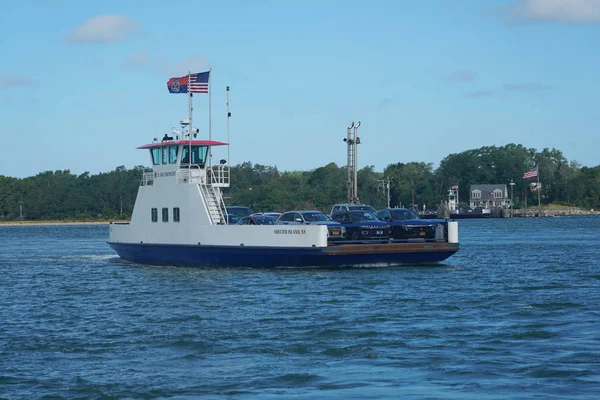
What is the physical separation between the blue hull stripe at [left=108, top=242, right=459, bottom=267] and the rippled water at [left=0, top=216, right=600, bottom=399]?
51 cm

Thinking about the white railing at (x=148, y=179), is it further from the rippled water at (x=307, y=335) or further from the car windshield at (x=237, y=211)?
the rippled water at (x=307, y=335)

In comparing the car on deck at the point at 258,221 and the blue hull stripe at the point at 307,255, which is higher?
the car on deck at the point at 258,221

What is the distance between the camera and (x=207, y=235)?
119 ft

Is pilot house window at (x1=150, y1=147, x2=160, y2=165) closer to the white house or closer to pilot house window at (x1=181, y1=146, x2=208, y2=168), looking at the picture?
pilot house window at (x1=181, y1=146, x2=208, y2=168)

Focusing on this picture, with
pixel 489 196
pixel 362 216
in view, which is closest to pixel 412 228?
pixel 362 216

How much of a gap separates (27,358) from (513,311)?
11963mm

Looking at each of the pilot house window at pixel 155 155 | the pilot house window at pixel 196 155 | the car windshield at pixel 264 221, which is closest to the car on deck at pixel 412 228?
the car windshield at pixel 264 221

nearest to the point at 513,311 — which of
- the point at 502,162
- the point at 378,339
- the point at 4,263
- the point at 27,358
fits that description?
the point at 378,339

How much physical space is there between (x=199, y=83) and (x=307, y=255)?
10565 mm

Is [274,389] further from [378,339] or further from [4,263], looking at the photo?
[4,263]

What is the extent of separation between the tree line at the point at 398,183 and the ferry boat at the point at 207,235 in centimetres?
11488

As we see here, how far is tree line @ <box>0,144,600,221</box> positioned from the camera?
535 ft

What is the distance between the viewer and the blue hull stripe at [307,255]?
111 feet

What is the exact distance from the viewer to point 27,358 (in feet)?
57.3
